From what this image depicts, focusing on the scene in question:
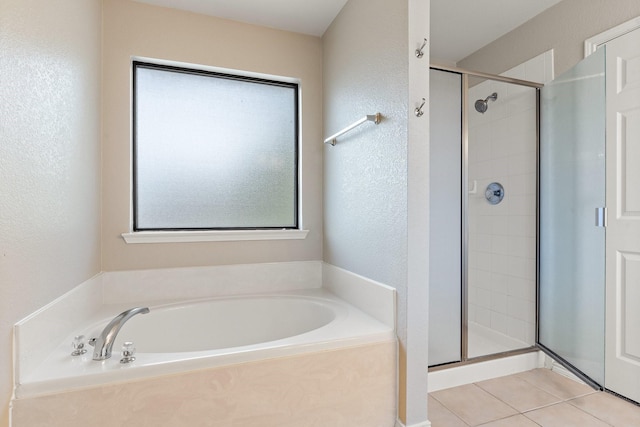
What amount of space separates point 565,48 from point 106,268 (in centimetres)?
316

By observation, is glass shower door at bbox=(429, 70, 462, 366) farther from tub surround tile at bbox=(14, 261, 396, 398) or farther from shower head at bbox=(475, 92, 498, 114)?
tub surround tile at bbox=(14, 261, 396, 398)

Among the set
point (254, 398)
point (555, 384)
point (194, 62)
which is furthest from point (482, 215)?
point (194, 62)

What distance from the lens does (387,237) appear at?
5.50ft

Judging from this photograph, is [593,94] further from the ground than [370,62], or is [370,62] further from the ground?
[370,62]

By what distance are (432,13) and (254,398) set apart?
252 centimetres

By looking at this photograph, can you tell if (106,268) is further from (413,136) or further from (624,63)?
(624,63)

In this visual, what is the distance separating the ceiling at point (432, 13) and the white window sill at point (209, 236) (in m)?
1.42

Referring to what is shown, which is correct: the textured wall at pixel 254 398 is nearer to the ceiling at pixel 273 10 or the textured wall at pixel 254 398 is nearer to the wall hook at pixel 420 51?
the wall hook at pixel 420 51

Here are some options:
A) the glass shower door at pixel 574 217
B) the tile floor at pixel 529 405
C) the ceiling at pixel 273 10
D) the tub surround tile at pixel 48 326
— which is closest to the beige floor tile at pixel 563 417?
the tile floor at pixel 529 405

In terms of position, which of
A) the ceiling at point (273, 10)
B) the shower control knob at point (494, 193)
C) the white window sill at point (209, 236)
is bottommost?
the white window sill at point (209, 236)

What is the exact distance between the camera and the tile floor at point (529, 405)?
167cm

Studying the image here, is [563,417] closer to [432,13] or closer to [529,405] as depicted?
[529,405]

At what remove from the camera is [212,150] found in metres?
2.31

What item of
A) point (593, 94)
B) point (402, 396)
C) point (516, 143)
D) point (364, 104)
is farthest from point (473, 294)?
point (364, 104)
